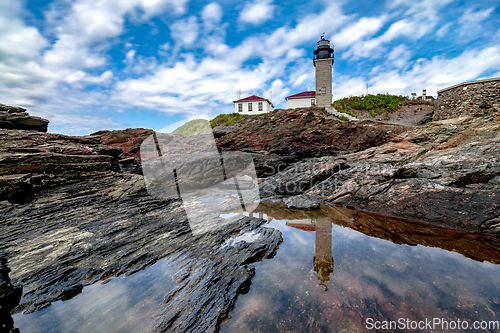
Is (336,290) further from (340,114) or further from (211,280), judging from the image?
(340,114)

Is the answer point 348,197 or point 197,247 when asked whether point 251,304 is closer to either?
point 197,247

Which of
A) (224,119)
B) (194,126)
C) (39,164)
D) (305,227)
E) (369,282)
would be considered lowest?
(305,227)

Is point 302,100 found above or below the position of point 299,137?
above

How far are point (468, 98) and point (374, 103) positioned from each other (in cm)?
1071

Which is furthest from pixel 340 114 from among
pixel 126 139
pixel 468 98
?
pixel 126 139

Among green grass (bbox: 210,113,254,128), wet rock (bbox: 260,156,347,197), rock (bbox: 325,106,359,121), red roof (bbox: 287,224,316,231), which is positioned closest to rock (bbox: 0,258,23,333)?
red roof (bbox: 287,224,316,231)

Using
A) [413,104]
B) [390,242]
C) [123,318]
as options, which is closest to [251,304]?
[123,318]

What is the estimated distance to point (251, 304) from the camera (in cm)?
402

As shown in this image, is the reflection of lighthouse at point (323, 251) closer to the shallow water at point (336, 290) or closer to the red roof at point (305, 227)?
the shallow water at point (336, 290)

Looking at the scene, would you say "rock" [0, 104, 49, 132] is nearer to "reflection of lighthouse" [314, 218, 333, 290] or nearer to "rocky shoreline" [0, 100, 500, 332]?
"rocky shoreline" [0, 100, 500, 332]

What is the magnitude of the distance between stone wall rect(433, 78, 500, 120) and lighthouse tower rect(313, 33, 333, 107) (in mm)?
15194

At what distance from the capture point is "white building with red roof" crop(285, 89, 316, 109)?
147 ft

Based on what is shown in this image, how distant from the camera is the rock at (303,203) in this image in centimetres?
1008

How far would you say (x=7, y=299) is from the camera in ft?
13.8
